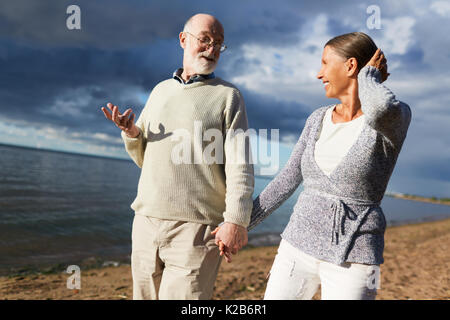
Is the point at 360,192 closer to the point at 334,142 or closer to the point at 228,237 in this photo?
the point at 334,142

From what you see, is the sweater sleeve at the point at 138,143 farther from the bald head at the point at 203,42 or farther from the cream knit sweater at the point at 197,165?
the bald head at the point at 203,42

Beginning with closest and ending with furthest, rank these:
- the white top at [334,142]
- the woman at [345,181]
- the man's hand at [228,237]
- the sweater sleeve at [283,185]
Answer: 1. the woman at [345,181]
2. the white top at [334,142]
3. the man's hand at [228,237]
4. the sweater sleeve at [283,185]

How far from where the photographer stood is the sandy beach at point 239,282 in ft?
21.5

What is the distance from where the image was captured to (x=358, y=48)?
1.98m

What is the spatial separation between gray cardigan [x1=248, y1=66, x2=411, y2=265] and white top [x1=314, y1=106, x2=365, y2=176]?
0.05 meters

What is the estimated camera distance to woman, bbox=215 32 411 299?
1821 mm

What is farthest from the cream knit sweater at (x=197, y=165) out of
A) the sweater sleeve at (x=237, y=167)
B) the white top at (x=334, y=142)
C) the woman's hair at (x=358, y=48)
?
the woman's hair at (x=358, y=48)

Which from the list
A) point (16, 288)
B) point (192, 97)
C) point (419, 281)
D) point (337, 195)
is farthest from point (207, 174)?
point (419, 281)

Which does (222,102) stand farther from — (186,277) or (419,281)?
(419,281)

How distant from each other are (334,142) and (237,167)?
0.62 metres

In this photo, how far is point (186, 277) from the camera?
218 cm

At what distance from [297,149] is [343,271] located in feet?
2.79

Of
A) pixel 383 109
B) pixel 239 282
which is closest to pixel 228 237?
pixel 383 109

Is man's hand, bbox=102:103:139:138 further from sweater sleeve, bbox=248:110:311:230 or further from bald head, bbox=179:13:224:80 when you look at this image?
sweater sleeve, bbox=248:110:311:230
